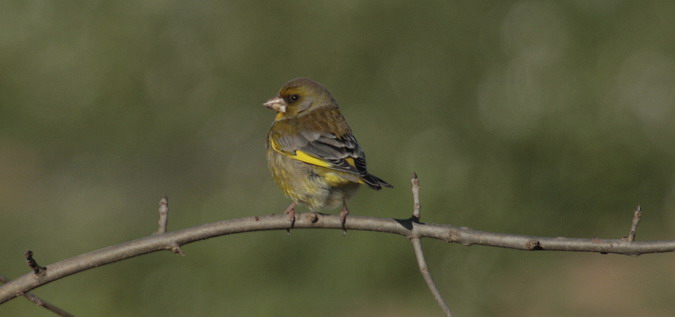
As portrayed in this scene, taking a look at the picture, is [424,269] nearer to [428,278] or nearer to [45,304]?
[428,278]

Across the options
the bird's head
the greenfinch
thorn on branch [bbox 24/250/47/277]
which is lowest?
thorn on branch [bbox 24/250/47/277]

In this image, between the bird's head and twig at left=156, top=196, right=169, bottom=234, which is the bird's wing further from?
twig at left=156, top=196, right=169, bottom=234

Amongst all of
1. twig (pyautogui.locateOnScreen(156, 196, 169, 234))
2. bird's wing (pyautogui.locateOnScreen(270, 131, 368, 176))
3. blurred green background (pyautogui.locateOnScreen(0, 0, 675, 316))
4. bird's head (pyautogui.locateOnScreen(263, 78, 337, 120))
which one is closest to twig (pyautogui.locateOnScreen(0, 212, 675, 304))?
twig (pyautogui.locateOnScreen(156, 196, 169, 234))

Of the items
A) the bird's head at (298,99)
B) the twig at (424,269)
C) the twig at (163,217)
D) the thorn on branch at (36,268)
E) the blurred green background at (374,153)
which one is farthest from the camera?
the blurred green background at (374,153)

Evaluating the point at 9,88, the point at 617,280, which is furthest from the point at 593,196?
the point at 9,88

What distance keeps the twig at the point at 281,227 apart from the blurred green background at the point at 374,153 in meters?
4.48

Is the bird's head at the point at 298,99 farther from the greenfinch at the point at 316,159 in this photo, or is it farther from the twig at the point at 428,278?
the twig at the point at 428,278

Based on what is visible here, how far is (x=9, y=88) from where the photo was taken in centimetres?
1436

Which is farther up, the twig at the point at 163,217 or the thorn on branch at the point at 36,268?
the twig at the point at 163,217

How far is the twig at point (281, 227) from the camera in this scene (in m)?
3.72

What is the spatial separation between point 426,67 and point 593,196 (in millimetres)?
2666

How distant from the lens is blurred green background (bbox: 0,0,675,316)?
8.70m

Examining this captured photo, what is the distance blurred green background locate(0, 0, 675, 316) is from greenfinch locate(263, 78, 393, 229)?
2.73 m

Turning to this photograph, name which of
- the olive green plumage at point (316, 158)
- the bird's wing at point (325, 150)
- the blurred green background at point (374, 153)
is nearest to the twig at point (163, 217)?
the olive green plumage at point (316, 158)
